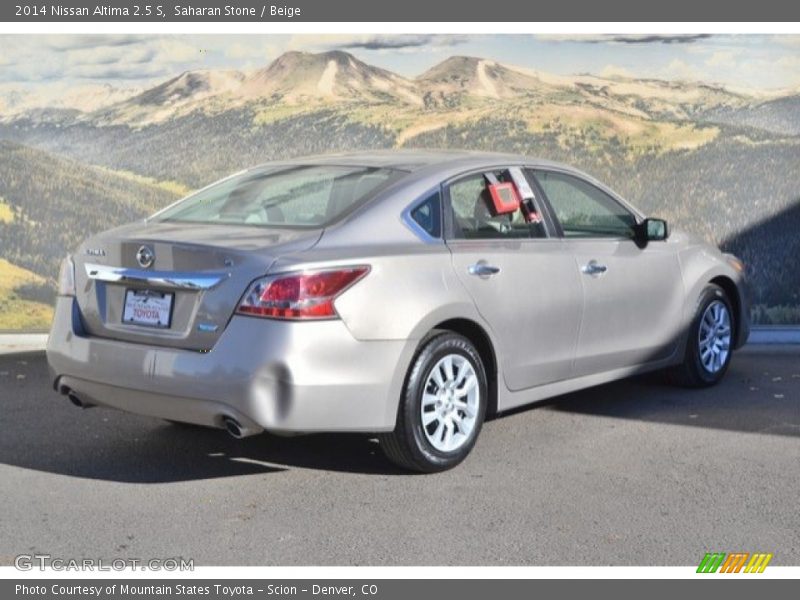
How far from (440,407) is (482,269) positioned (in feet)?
2.45

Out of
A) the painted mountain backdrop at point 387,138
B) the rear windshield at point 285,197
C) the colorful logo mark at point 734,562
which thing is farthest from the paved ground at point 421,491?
the painted mountain backdrop at point 387,138

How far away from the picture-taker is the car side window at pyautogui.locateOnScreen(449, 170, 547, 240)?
643 centimetres

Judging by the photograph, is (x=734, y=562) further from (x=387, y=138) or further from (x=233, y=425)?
(x=387, y=138)

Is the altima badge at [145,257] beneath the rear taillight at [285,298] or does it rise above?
above

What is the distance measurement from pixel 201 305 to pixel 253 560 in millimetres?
1232

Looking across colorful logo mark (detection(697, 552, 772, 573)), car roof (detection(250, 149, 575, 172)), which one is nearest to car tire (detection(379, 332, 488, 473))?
car roof (detection(250, 149, 575, 172))

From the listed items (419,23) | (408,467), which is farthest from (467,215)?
(419,23)

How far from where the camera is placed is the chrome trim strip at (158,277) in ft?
18.3

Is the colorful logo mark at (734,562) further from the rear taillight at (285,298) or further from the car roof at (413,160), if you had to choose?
the car roof at (413,160)

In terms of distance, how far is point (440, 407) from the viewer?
6109mm

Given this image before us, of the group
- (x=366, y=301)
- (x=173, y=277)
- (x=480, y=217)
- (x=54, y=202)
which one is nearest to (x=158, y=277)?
(x=173, y=277)

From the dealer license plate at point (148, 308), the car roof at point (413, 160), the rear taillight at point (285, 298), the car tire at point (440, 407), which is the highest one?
the car roof at point (413, 160)

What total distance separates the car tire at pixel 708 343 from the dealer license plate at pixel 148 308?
12.2 feet

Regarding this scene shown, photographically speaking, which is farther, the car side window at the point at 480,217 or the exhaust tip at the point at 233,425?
the car side window at the point at 480,217
